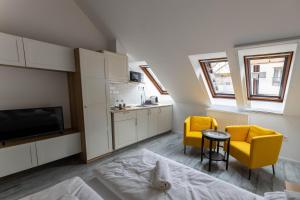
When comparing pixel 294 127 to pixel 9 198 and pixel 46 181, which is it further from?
pixel 9 198

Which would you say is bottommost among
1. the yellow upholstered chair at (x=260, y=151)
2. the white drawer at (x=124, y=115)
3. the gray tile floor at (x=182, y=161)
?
the gray tile floor at (x=182, y=161)

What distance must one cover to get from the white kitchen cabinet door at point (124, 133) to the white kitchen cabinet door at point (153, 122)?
1.70 feet

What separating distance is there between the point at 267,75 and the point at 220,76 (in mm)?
844

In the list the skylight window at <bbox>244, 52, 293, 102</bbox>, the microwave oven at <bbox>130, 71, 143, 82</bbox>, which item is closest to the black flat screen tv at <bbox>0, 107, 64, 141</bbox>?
the microwave oven at <bbox>130, 71, 143, 82</bbox>

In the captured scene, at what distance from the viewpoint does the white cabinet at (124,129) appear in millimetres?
3269

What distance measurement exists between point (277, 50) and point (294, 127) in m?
1.45

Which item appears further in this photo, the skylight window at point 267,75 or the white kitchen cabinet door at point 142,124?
the white kitchen cabinet door at point 142,124

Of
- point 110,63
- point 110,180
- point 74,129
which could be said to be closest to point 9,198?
point 74,129

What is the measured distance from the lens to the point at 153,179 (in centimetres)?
136

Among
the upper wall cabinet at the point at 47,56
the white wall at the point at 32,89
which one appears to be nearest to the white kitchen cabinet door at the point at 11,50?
the upper wall cabinet at the point at 47,56

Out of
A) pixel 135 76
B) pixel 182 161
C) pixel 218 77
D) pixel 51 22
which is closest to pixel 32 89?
pixel 51 22

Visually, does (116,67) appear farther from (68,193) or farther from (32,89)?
(68,193)

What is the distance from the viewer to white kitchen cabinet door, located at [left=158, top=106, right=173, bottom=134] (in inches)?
168

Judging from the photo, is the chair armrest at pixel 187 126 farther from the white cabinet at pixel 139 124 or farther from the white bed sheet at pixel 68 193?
the white bed sheet at pixel 68 193
